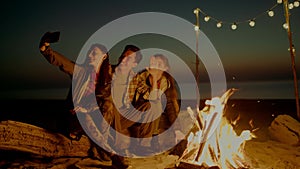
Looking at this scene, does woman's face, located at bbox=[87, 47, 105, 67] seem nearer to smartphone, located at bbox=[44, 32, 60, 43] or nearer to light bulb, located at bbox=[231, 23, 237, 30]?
smartphone, located at bbox=[44, 32, 60, 43]

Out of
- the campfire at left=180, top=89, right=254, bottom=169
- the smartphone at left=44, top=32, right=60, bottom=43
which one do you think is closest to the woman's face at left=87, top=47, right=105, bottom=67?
the smartphone at left=44, top=32, right=60, bottom=43

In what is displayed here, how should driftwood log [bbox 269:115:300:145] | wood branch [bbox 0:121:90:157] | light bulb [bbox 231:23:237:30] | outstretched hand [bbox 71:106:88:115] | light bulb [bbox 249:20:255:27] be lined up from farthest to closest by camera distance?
1. light bulb [bbox 231:23:237:30]
2. light bulb [bbox 249:20:255:27]
3. driftwood log [bbox 269:115:300:145]
4. outstretched hand [bbox 71:106:88:115]
5. wood branch [bbox 0:121:90:157]

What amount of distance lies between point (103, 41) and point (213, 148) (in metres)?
3.35

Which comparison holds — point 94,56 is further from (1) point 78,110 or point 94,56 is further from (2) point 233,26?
(2) point 233,26

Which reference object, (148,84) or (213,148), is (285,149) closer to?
(213,148)

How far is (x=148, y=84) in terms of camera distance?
6.30 meters

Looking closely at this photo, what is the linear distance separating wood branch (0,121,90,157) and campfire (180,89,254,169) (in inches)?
93.7

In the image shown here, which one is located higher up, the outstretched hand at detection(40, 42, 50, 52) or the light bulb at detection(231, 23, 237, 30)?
the light bulb at detection(231, 23, 237, 30)

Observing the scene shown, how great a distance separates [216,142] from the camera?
14.9ft

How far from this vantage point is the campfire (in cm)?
445

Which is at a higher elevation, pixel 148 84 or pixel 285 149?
pixel 148 84

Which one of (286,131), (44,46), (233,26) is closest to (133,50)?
(44,46)

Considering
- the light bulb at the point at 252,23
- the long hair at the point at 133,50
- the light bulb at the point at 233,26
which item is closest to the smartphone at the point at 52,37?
the long hair at the point at 133,50

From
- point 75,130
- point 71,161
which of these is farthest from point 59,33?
point 71,161
